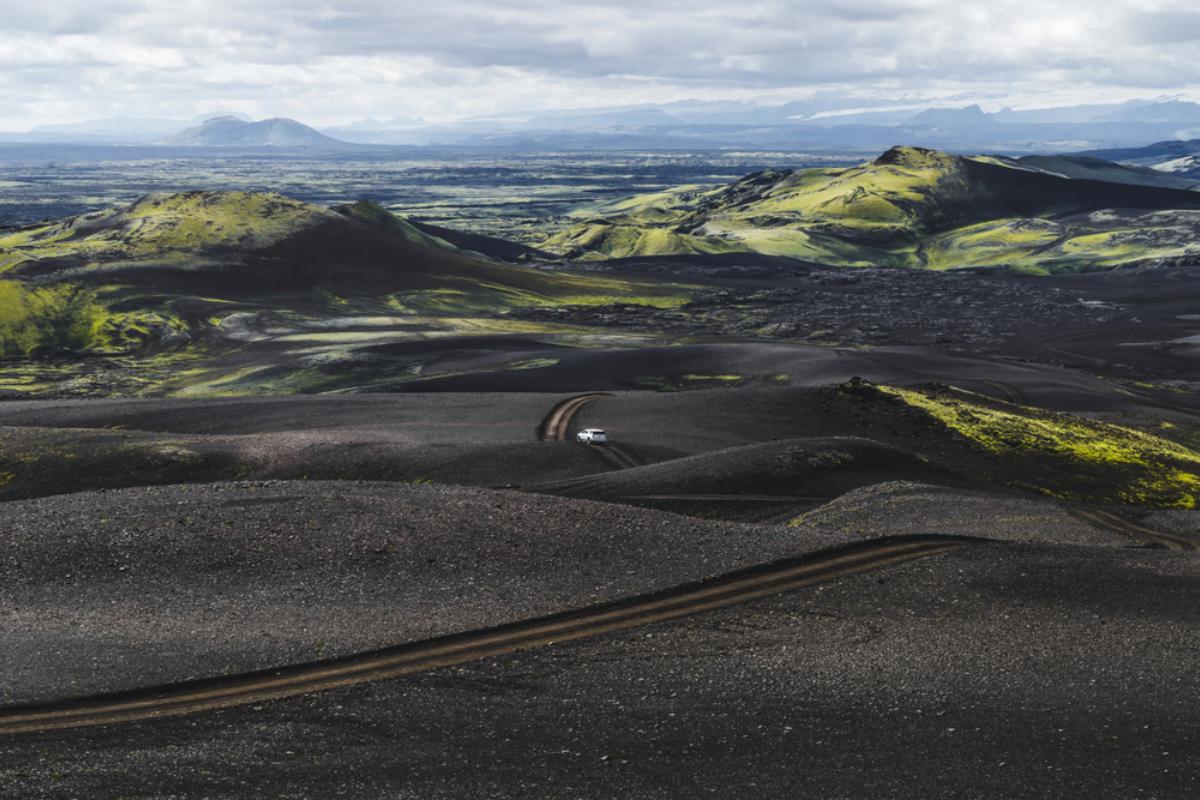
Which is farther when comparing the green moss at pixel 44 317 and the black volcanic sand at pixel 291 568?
the green moss at pixel 44 317

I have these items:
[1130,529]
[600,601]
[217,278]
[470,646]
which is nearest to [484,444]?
[600,601]

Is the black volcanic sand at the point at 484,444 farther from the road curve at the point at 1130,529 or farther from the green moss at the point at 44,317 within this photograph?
the green moss at the point at 44,317

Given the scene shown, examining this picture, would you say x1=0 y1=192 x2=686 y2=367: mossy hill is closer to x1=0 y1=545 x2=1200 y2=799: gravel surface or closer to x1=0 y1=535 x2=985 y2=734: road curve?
x1=0 y1=535 x2=985 y2=734: road curve

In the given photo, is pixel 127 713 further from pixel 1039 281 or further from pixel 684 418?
pixel 1039 281

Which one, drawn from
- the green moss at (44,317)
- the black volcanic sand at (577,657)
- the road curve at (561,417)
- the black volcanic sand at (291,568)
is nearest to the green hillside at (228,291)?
the green moss at (44,317)

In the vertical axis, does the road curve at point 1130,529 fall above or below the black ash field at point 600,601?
below

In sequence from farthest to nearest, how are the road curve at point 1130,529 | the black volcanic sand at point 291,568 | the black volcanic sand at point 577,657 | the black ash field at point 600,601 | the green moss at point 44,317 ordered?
the green moss at point 44,317
the road curve at point 1130,529
the black volcanic sand at point 291,568
the black ash field at point 600,601
the black volcanic sand at point 577,657

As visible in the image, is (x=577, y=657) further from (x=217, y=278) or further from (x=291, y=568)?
(x=217, y=278)
